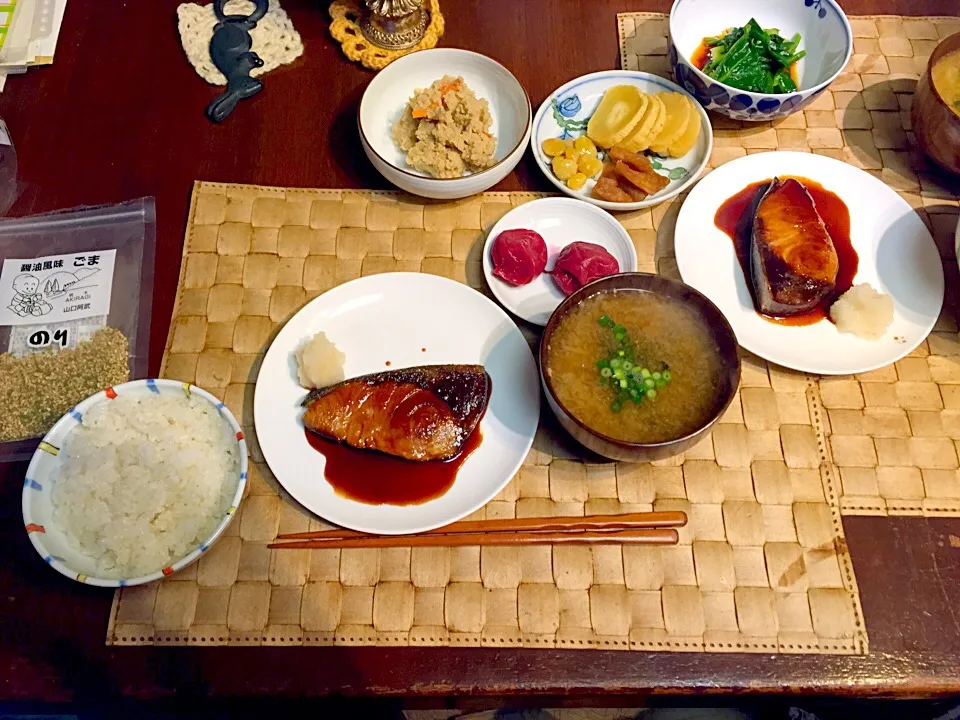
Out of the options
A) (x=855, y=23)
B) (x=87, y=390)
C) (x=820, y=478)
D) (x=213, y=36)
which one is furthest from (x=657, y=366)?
(x=213, y=36)

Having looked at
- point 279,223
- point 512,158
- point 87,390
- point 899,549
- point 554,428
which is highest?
point 512,158

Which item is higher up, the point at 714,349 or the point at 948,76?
the point at 948,76

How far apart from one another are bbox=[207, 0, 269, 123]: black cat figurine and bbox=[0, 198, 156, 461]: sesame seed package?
55 centimetres

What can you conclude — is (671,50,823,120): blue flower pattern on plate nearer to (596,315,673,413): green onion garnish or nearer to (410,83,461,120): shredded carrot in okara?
(410,83,461,120): shredded carrot in okara

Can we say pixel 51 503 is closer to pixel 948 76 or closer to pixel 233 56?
pixel 233 56

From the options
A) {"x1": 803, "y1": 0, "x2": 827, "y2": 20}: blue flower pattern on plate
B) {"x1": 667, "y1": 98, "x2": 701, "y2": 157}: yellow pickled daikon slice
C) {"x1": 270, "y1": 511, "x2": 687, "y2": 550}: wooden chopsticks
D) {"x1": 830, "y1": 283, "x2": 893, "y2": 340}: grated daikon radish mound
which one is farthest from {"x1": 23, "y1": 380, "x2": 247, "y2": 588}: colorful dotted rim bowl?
{"x1": 803, "y1": 0, "x2": 827, "y2": 20}: blue flower pattern on plate

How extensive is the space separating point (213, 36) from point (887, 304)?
296cm

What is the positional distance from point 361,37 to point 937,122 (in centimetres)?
237

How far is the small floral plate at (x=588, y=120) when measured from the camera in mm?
2480

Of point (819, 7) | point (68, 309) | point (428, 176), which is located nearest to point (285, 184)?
point (428, 176)

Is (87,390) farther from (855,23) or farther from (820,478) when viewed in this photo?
(855,23)

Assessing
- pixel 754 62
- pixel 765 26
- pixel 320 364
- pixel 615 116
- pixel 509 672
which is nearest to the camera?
pixel 509 672

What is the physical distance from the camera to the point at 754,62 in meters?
2.67

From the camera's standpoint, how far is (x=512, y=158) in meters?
2.37
